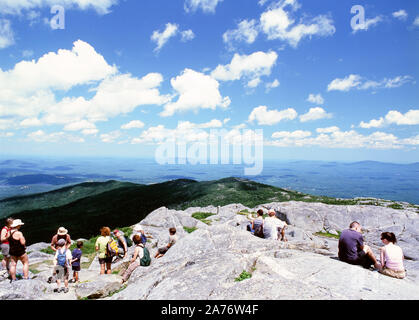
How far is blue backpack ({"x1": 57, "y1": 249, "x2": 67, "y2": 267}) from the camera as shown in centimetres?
1274

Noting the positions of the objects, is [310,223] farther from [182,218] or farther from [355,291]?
[355,291]

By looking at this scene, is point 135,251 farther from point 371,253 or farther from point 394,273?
point 394,273

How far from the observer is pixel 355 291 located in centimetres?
769

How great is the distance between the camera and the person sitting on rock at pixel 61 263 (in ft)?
41.2

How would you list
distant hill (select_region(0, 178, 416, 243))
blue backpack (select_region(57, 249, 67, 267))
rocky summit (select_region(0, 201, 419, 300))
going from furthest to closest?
distant hill (select_region(0, 178, 416, 243)), blue backpack (select_region(57, 249, 67, 267)), rocky summit (select_region(0, 201, 419, 300))

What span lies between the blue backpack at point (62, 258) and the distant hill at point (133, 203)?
9016cm

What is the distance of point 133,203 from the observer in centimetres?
13000

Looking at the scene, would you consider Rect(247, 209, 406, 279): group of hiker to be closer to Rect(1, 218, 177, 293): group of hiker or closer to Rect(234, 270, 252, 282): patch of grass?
Rect(234, 270, 252, 282): patch of grass

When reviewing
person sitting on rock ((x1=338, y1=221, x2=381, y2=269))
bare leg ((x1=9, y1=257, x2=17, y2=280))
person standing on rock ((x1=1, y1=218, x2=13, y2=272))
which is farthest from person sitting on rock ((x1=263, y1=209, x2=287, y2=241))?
person standing on rock ((x1=1, y1=218, x2=13, y2=272))

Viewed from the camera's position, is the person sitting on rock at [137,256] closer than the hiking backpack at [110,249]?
Yes

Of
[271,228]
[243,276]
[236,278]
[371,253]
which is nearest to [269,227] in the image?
[271,228]

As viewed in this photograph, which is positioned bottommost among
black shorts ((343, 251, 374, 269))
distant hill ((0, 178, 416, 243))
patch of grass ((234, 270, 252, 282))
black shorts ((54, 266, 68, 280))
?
distant hill ((0, 178, 416, 243))

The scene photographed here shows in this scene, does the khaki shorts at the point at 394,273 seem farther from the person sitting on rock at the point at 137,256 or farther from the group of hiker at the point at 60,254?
the person sitting on rock at the point at 137,256

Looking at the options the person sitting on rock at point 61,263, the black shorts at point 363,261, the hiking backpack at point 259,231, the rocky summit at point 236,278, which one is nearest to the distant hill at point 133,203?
the hiking backpack at point 259,231
